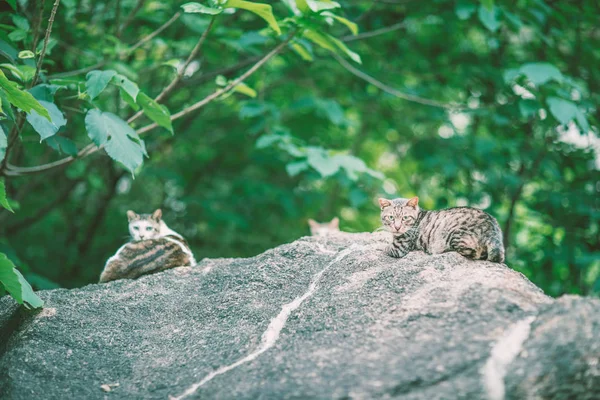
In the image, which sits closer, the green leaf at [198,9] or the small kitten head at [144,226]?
the green leaf at [198,9]

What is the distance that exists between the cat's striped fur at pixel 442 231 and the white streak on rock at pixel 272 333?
1.78ft

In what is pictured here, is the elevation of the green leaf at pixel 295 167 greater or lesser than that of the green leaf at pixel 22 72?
lesser

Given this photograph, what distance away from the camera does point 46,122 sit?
3109 millimetres

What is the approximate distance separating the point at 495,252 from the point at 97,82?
2280 millimetres

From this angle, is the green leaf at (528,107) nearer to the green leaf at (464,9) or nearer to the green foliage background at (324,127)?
the green foliage background at (324,127)

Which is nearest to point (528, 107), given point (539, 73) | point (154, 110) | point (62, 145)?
point (539, 73)

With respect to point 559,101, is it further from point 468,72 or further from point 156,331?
point 156,331

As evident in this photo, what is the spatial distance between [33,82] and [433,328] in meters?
2.51

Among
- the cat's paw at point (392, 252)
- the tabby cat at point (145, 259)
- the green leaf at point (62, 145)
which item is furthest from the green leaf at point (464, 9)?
the green leaf at point (62, 145)

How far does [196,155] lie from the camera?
27.9 ft

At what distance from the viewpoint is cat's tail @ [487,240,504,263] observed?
3184 mm

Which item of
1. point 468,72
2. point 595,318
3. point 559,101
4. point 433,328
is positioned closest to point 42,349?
point 433,328

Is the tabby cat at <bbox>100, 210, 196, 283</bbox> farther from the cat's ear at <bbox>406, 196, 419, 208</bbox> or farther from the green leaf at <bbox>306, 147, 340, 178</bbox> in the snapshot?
the cat's ear at <bbox>406, 196, 419, 208</bbox>

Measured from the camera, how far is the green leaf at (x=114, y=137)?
3170 mm
